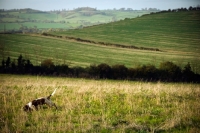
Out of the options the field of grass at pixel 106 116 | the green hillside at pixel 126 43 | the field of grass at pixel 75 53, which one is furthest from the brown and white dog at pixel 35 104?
the field of grass at pixel 75 53

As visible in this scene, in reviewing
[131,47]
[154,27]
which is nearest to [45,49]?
[131,47]

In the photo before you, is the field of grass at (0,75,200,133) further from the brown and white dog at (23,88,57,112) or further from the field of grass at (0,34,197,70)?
the field of grass at (0,34,197,70)

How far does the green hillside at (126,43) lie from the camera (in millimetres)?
58750

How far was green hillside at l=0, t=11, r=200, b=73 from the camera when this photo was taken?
58.8 meters

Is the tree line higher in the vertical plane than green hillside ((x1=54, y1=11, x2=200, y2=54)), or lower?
lower

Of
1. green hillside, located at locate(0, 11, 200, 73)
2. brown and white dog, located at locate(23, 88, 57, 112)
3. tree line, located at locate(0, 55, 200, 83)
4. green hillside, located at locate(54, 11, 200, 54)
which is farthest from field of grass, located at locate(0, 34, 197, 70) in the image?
brown and white dog, located at locate(23, 88, 57, 112)

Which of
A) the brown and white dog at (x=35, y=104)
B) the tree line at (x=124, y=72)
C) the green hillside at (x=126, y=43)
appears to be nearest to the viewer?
the brown and white dog at (x=35, y=104)

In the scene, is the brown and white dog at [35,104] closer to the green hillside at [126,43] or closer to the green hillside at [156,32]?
the green hillside at [126,43]

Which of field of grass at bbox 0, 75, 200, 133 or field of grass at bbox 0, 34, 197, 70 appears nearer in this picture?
field of grass at bbox 0, 75, 200, 133

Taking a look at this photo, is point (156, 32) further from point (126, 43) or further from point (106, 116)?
point (106, 116)

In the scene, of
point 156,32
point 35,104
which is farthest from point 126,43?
point 35,104

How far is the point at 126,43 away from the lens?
262 ft

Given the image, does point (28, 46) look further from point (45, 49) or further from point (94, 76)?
point (94, 76)

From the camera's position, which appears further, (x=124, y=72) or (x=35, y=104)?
(x=124, y=72)
